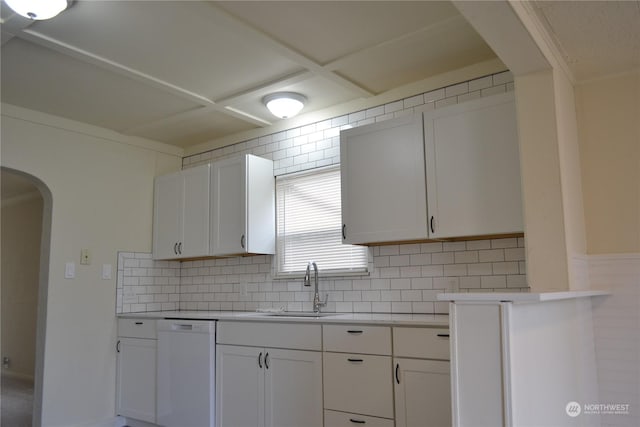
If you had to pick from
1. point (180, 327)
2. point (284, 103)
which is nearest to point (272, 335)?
point (180, 327)

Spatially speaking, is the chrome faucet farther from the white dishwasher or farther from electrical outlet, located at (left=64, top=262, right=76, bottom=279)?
electrical outlet, located at (left=64, top=262, right=76, bottom=279)

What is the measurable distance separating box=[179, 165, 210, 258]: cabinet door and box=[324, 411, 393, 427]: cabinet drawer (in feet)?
6.10

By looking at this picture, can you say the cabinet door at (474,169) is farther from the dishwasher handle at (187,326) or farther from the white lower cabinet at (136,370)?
the white lower cabinet at (136,370)

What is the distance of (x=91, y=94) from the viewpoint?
3.70 m

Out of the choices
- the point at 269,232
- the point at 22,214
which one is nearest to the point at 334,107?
the point at 269,232

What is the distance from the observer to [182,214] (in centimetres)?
456

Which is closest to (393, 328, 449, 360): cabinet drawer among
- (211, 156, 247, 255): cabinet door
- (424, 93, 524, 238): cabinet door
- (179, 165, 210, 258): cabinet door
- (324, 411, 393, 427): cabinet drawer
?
(324, 411, 393, 427): cabinet drawer

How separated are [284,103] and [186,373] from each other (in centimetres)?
209

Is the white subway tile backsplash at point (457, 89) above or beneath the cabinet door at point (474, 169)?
above

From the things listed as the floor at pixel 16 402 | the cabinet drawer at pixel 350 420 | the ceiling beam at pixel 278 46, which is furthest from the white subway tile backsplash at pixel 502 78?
the floor at pixel 16 402

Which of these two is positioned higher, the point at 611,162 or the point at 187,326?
the point at 611,162

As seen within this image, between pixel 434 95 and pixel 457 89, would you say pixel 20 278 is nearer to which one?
pixel 434 95

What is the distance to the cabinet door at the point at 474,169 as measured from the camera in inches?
114

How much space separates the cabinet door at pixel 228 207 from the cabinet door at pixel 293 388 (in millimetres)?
1082
